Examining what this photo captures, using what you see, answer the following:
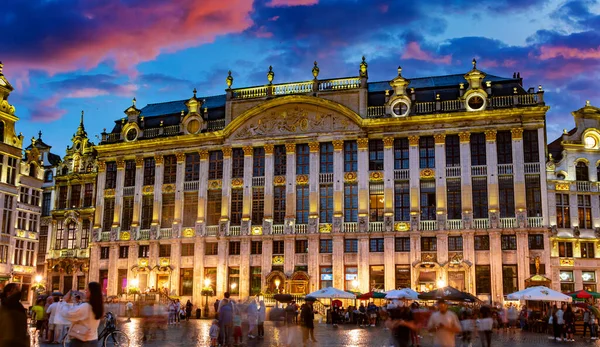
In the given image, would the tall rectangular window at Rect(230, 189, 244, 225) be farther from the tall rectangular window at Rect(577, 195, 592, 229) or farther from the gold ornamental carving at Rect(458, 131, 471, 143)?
the tall rectangular window at Rect(577, 195, 592, 229)

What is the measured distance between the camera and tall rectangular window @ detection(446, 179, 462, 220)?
52.5 m

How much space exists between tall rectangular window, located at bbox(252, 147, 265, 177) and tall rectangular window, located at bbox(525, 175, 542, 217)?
67.7ft

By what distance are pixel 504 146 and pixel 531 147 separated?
1.92 metres

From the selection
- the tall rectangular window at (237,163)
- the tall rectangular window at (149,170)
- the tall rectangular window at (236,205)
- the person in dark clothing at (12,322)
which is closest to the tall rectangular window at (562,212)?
the tall rectangular window at (236,205)

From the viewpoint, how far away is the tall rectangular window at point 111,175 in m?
63.2

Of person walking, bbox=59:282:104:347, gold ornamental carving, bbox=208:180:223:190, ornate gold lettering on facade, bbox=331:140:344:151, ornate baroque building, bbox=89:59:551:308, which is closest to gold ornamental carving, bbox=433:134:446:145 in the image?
ornate baroque building, bbox=89:59:551:308

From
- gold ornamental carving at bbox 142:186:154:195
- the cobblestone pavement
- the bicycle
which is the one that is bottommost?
the cobblestone pavement

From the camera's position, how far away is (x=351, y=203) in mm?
54656

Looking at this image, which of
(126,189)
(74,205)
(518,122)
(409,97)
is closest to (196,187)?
(126,189)

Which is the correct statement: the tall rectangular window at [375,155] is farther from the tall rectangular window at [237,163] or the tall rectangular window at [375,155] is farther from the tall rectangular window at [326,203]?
the tall rectangular window at [237,163]

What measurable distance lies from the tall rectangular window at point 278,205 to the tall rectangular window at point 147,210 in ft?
37.4

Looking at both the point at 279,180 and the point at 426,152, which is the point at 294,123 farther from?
the point at 426,152

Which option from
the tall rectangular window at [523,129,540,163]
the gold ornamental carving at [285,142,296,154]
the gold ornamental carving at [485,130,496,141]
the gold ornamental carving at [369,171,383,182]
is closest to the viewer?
the tall rectangular window at [523,129,540,163]

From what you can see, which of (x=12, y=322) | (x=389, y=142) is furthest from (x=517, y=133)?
(x=12, y=322)
